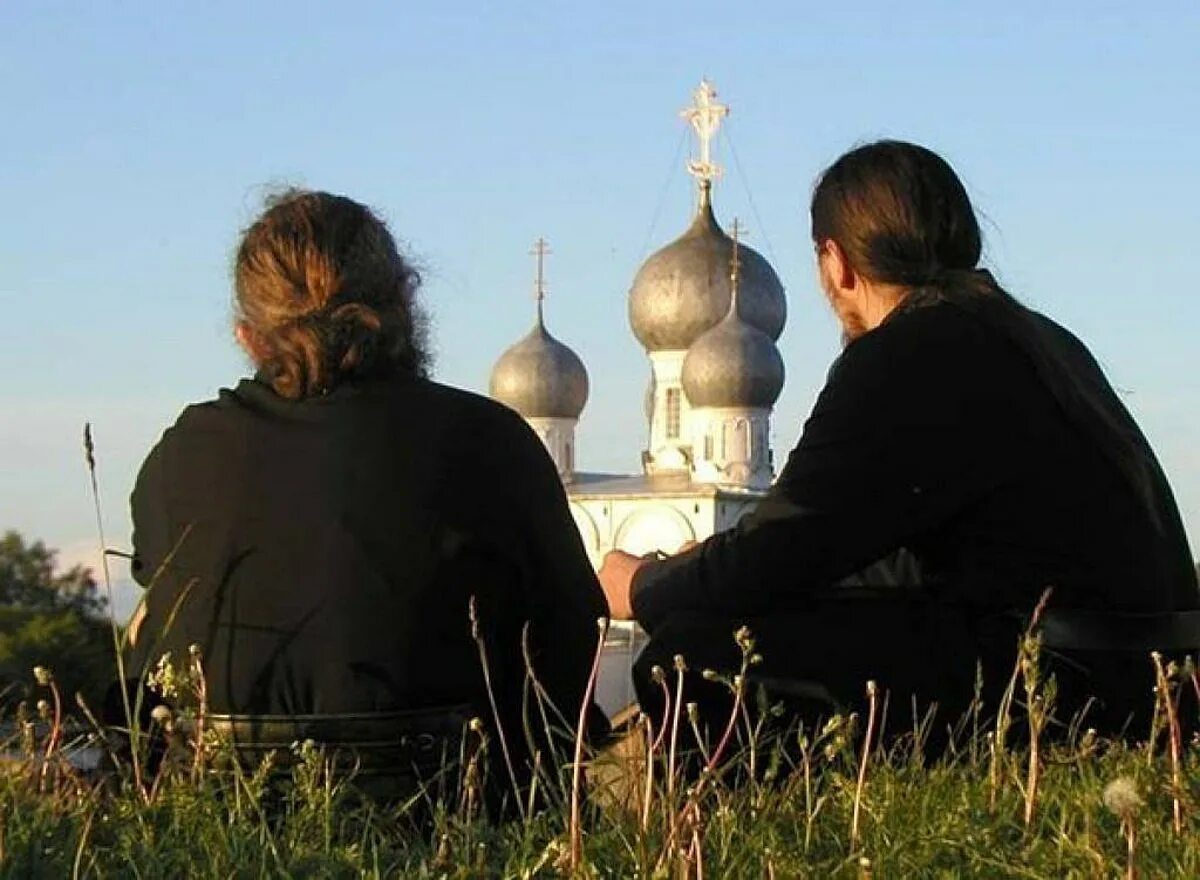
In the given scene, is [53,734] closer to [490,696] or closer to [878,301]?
[490,696]

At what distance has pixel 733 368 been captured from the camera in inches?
1692

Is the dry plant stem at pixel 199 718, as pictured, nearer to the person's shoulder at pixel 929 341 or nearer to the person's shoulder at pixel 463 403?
the person's shoulder at pixel 463 403

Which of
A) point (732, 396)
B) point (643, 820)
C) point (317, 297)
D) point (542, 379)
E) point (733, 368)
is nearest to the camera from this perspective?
point (643, 820)

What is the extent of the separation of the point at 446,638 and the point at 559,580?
0.26 metres

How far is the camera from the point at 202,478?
323 cm

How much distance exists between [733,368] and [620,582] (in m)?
39.4

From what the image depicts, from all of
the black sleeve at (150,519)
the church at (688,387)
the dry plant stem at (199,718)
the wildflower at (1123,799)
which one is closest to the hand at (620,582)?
the black sleeve at (150,519)

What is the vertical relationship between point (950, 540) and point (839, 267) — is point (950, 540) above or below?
below

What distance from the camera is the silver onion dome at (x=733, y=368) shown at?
42969 millimetres

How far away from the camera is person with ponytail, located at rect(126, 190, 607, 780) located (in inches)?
122

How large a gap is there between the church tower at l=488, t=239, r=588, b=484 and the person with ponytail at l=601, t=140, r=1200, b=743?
42.9m

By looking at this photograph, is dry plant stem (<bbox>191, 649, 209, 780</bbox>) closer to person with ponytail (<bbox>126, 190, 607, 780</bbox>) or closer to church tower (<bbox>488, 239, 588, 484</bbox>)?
person with ponytail (<bbox>126, 190, 607, 780</bbox>)

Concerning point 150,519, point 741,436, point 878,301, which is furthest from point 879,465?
point 741,436

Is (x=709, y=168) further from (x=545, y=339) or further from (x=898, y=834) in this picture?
(x=898, y=834)
